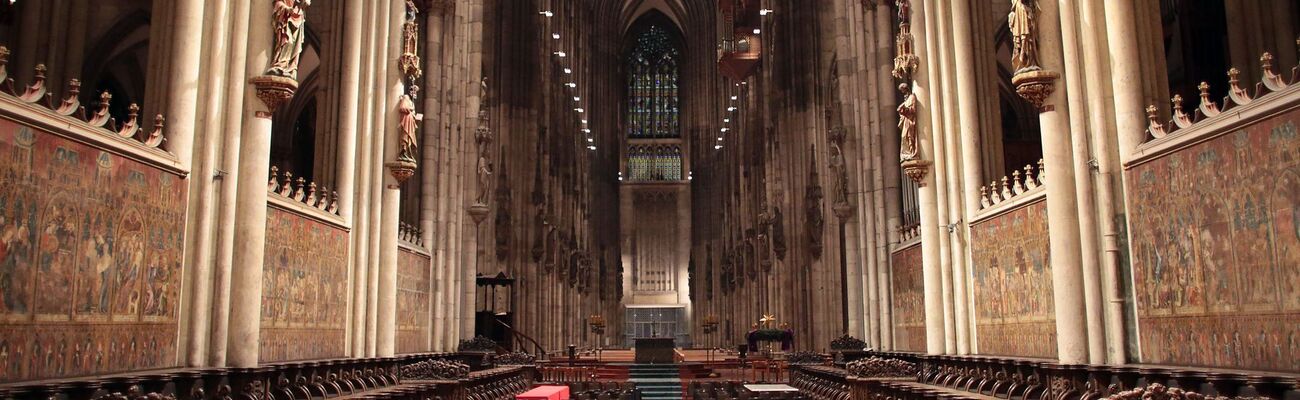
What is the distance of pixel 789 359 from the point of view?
29.4 metres

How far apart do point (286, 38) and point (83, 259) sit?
4448mm

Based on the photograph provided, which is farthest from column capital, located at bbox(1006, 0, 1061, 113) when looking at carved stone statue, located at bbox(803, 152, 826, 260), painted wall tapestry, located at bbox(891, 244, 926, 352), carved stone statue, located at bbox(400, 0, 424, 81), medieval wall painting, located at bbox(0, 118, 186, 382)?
carved stone statue, located at bbox(803, 152, 826, 260)

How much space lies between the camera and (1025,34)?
14078mm

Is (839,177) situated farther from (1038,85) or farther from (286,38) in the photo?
(286,38)

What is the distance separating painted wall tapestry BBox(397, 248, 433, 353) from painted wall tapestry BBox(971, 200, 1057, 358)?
12108mm

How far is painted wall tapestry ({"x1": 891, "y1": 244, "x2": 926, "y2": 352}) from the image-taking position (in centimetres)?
2253

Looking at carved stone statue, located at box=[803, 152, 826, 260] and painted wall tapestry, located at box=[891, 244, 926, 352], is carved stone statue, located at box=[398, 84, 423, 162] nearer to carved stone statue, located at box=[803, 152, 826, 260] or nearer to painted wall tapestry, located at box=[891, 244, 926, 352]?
painted wall tapestry, located at box=[891, 244, 926, 352]

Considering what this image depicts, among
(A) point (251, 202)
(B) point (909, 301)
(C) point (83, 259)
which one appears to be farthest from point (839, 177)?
(C) point (83, 259)

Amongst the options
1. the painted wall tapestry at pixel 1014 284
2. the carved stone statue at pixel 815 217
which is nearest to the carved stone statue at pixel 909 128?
the painted wall tapestry at pixel 1014 284

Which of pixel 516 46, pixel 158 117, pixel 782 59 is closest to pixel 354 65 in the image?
pixel 158 117

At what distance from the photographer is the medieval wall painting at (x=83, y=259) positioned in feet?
32.2

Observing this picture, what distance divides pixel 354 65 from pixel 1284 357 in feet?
52.3

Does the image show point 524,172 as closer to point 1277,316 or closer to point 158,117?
point 158,117

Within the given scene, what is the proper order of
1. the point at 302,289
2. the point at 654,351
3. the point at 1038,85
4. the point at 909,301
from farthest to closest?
the point at 654,351 → the point at 909,301 → the point at 302,289 → the point at 1038,85
